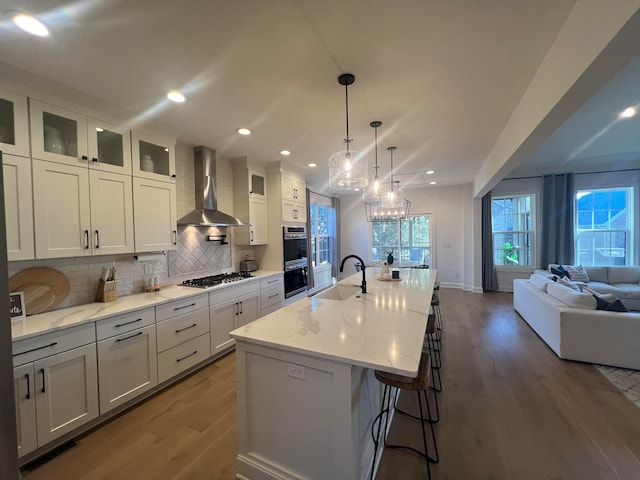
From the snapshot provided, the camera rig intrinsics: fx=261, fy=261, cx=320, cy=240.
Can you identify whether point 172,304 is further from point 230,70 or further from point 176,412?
point 230,70

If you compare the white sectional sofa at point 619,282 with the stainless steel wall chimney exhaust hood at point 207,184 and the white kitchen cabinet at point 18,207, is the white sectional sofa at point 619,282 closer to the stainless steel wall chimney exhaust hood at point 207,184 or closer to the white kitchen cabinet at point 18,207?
the stainless steel wall chimney exhaust hood at point 207,184

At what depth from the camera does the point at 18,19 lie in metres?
1.38

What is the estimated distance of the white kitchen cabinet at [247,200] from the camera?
3.98 m

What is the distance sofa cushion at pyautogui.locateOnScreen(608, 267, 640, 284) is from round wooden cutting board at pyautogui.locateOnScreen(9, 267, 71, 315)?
8065mm

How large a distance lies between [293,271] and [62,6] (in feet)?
12.5

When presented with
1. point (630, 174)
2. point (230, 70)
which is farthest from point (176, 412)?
point (630, 174)

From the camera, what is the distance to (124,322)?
2160 millimetres

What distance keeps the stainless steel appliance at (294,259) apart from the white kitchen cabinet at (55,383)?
8.75 feet

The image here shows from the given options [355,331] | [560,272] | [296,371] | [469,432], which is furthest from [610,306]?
[296,371]

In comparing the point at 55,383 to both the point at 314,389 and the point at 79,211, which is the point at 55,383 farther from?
the point at 314,389

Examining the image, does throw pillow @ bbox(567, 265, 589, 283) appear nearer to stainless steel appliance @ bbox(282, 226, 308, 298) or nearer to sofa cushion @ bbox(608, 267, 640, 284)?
sofa cushion @ bbox(608, 267, 640, 284)

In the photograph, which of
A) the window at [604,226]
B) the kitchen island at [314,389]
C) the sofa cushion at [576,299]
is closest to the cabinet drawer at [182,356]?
the kitchen island at [314,389]

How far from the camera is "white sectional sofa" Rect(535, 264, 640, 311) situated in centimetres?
428

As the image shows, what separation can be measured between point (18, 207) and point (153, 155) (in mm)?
1205
